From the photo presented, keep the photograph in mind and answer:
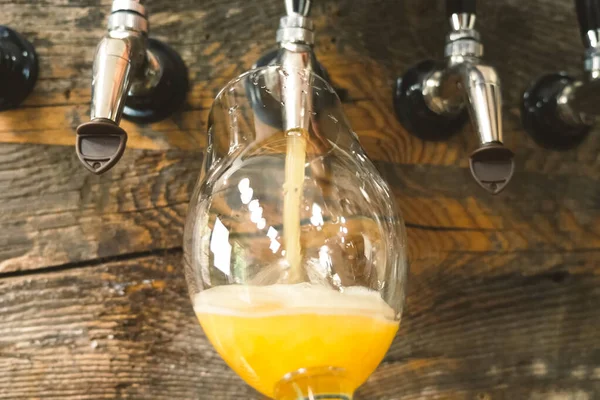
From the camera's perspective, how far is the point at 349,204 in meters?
0.51

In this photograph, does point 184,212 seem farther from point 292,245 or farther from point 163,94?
point 292,245

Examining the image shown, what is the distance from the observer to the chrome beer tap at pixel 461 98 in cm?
57

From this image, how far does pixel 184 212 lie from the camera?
0.71 m

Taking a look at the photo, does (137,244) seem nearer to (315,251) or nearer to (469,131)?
(315,251)

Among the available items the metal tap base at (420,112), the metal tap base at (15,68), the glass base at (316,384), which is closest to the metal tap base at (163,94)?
the metal tap base at (15,68)

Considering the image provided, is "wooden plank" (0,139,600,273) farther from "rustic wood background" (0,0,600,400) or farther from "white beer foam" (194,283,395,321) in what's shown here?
"white beer foam" (194,283,395,321)

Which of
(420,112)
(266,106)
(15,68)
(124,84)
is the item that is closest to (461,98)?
(420,112)

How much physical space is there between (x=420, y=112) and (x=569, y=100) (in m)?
0.18

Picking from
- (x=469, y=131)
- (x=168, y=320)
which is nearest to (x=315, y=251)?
(x=168, y=320)

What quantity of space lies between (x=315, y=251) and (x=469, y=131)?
0.38m

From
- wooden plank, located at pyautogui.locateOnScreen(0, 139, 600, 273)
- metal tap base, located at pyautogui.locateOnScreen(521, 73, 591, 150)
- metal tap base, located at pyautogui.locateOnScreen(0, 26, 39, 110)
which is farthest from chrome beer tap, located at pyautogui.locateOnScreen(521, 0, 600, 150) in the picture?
metal tap base, located at pyautogui.locateOnScreen(0, 26, 39, 110)

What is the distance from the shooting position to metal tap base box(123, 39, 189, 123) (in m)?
0.70

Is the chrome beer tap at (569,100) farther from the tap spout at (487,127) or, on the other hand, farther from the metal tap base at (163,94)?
the metal tap base at (163,94)

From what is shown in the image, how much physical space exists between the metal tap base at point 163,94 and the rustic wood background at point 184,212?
2 centimetres
